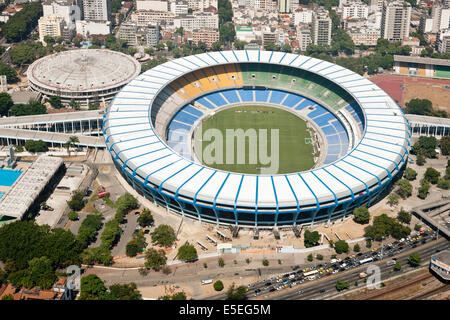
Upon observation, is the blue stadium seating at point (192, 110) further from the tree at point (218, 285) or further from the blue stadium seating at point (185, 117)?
the tree at point (218, 285)

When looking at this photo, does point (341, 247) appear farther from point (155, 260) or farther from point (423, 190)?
point (155, 260)

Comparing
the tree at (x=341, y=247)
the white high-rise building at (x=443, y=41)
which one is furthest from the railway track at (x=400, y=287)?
the white high-rise building at (x=443, y=41)

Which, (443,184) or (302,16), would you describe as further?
(302,16)

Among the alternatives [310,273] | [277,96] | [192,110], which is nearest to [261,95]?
[277,96]

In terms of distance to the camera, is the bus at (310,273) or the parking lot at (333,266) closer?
the parking lot at (333,266)

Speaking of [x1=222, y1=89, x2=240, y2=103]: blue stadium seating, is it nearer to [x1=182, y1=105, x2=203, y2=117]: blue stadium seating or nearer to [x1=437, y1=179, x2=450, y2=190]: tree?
[x1=182, y1=105, x2=203, y2=117]: blue stadium seating

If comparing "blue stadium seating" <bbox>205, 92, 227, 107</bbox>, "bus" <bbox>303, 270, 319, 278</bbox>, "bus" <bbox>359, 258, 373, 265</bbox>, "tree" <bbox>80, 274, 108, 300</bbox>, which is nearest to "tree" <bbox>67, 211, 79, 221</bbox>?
"tree" <bbox>80, 274, 108, 300</bbox>

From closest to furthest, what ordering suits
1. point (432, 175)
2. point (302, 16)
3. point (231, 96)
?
point (432, 175), point (231, 96), point (302, 16)
